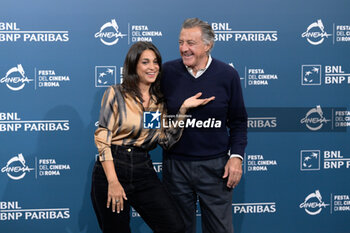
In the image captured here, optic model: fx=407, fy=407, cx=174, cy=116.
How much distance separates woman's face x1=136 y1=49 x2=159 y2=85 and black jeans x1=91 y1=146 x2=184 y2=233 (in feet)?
1.28

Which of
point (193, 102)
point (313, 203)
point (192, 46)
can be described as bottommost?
point (313, 203)

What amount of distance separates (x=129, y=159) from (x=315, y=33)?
1.90 meters

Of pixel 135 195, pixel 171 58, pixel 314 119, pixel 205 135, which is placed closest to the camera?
pixel 135 195

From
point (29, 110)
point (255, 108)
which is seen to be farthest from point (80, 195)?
point (255, 108)

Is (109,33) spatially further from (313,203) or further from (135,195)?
(313,203)

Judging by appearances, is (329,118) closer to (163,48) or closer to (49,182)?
(163,48)

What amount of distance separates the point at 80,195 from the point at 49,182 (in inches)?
9.9

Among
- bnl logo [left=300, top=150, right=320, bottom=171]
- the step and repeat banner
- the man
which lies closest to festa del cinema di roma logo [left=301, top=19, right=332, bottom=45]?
the step and repeat banner

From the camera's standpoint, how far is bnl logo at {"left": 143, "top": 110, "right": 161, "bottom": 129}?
7.20 ft

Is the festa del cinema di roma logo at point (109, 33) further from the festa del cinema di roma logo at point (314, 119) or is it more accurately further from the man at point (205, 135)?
the festa del cinema di roma logo at point (314, 119)

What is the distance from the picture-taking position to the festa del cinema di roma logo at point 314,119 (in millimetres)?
3213

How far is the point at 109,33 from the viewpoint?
3018 millimetres

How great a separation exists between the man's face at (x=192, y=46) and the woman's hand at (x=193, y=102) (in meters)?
0.19

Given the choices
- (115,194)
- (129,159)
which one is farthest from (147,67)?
(115,194)
